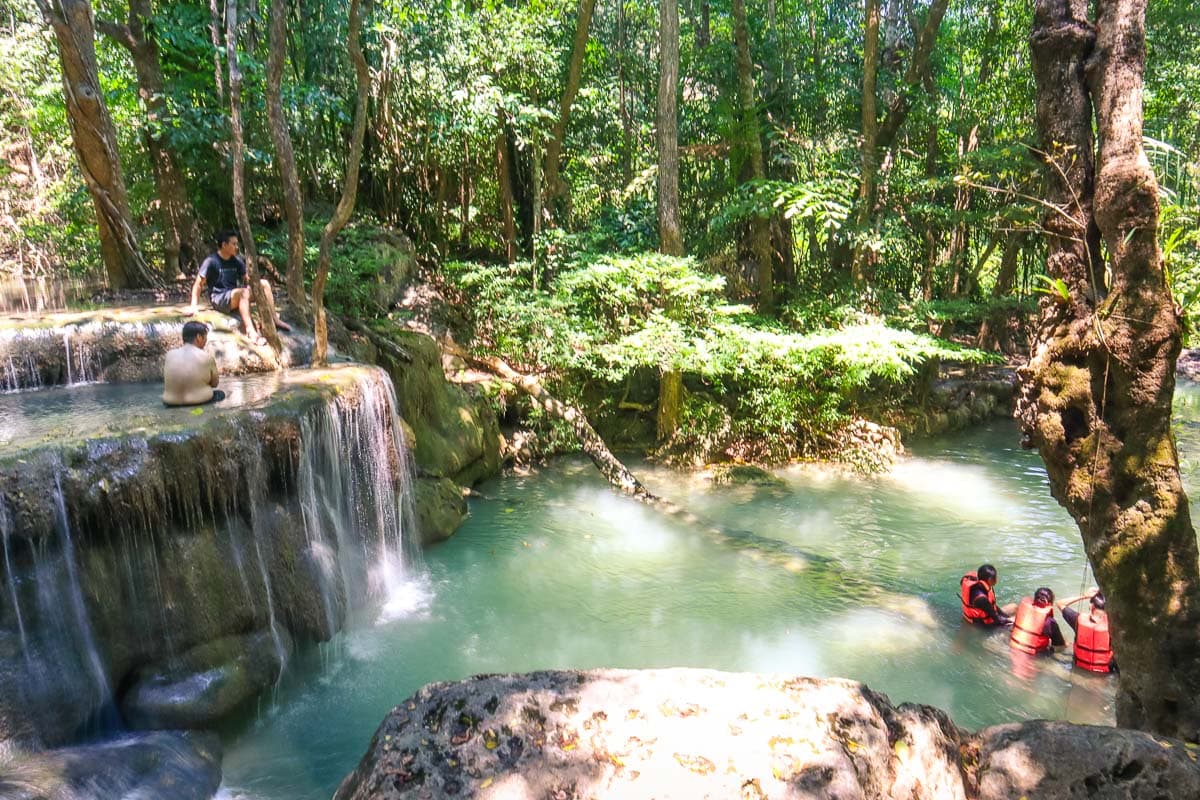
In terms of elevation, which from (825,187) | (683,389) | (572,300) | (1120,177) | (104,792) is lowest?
(104,792)

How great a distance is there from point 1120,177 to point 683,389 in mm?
7680

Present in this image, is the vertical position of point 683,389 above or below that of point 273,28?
below

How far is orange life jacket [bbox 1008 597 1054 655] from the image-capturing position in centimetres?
573

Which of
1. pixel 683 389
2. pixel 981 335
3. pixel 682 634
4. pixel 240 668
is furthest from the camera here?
pixel 981 335

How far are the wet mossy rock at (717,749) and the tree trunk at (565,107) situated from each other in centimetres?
1079

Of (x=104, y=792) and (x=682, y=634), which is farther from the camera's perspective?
(x=682, y=634)

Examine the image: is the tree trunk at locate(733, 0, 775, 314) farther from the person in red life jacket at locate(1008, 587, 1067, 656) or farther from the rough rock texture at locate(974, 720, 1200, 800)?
the rough rock texture at locate(974, 720, 1200, 800)

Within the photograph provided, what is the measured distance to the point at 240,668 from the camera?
5066mm

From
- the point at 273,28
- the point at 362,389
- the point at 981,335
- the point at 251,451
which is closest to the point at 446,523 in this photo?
the point at 362,389

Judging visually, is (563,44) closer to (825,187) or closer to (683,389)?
(825,187)

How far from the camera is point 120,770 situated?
3994mm

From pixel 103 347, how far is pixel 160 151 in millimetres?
3911

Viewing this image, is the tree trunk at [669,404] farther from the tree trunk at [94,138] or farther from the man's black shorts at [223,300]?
the tree trunk at [94,138]

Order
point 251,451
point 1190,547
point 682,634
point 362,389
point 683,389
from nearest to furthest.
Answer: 1. point 1190,547
2. point 251,451
3. point 682,634
4. point 362,389
5. point 683,389
